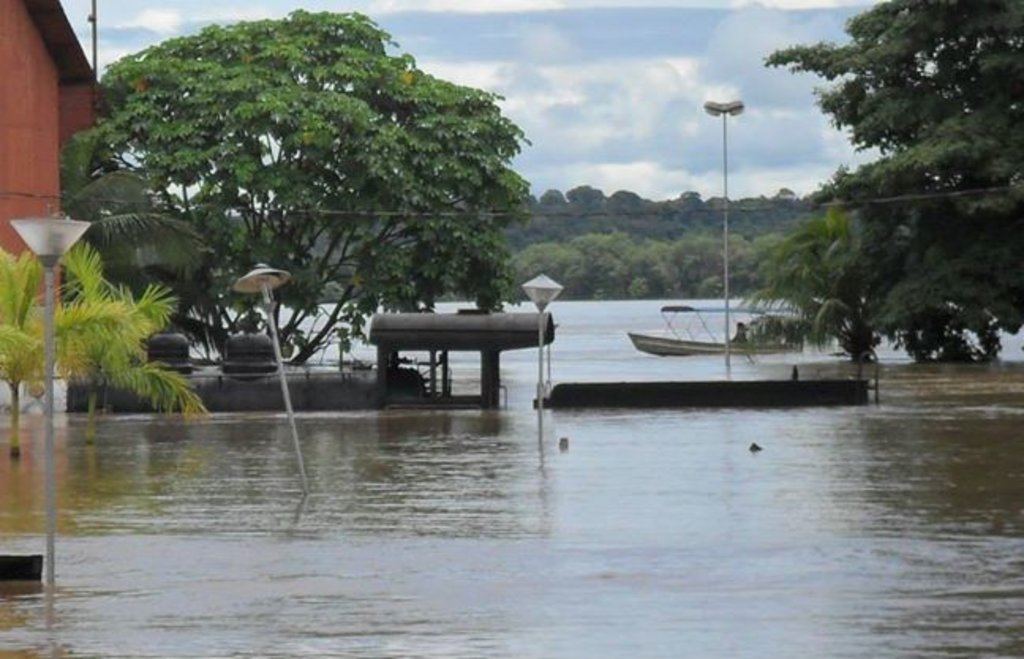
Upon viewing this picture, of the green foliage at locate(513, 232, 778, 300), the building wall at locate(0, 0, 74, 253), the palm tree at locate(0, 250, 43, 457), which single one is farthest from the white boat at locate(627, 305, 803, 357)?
the palm tree at locate(0, 250, 43, 457)

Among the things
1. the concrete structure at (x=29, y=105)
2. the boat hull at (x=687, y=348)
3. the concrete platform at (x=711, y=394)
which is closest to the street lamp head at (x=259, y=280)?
the concrete platform at (x=711, y=394)

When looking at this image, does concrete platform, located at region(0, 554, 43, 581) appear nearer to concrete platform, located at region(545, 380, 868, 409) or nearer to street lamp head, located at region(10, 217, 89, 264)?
street lamp head, located at region(10, 217, 89, 264)

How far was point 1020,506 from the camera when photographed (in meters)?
23.5

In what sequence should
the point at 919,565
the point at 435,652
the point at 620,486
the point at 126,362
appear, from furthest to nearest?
the point at 126,362, the point at 620,486, the point at 919,565, the point at 435,652

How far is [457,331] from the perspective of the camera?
44031mm

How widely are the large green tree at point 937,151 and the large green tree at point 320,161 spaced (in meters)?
10.6

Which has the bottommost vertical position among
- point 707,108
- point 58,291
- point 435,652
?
point 435,652

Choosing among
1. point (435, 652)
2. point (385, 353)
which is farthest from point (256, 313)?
point (435, 652)

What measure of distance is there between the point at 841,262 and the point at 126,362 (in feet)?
123

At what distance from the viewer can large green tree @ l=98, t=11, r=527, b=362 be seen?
5694 cm

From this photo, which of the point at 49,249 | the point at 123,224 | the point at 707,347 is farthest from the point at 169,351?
the point at 707,347

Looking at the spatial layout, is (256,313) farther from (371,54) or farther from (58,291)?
(58,291)

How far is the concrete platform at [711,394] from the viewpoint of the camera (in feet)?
143

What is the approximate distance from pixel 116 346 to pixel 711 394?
49.4 ft
